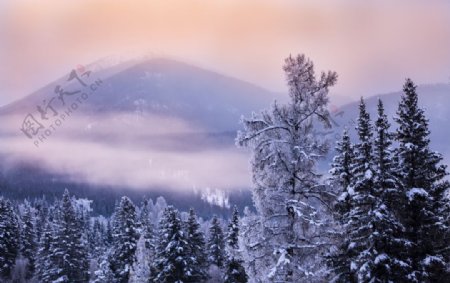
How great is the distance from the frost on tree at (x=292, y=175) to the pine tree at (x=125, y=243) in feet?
135

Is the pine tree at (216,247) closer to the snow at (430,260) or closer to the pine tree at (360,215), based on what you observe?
the pine tree at (360,215)

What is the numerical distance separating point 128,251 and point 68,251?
941cm

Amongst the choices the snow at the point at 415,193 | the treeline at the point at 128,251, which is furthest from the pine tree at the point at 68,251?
the snow at the point at 415,193

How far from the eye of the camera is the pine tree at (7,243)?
68.6m

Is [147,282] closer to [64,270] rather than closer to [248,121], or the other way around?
[64,270]

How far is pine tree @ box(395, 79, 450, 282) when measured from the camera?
76.5 feet

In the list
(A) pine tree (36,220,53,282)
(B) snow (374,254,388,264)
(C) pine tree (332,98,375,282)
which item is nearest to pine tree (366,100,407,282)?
(B) snow (374,254,388,264)

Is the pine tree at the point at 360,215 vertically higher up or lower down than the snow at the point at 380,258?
higher up

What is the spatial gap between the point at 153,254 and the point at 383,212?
40.6 meters

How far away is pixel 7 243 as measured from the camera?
70625 mm

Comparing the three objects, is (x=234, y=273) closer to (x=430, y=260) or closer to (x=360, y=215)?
(x=360, y=215)

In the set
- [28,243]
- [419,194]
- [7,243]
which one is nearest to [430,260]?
[419,194]

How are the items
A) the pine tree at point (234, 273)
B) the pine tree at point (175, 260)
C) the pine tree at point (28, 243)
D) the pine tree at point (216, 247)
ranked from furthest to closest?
the pine tree at point (28, 243) < the pine tree at point (216, 247) < the pine tree at point (234, 273) < the pine tree at point (175, 260)

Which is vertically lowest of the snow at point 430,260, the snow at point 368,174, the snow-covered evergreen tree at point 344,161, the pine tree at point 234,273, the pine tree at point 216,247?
the pine tree at point 234,273
